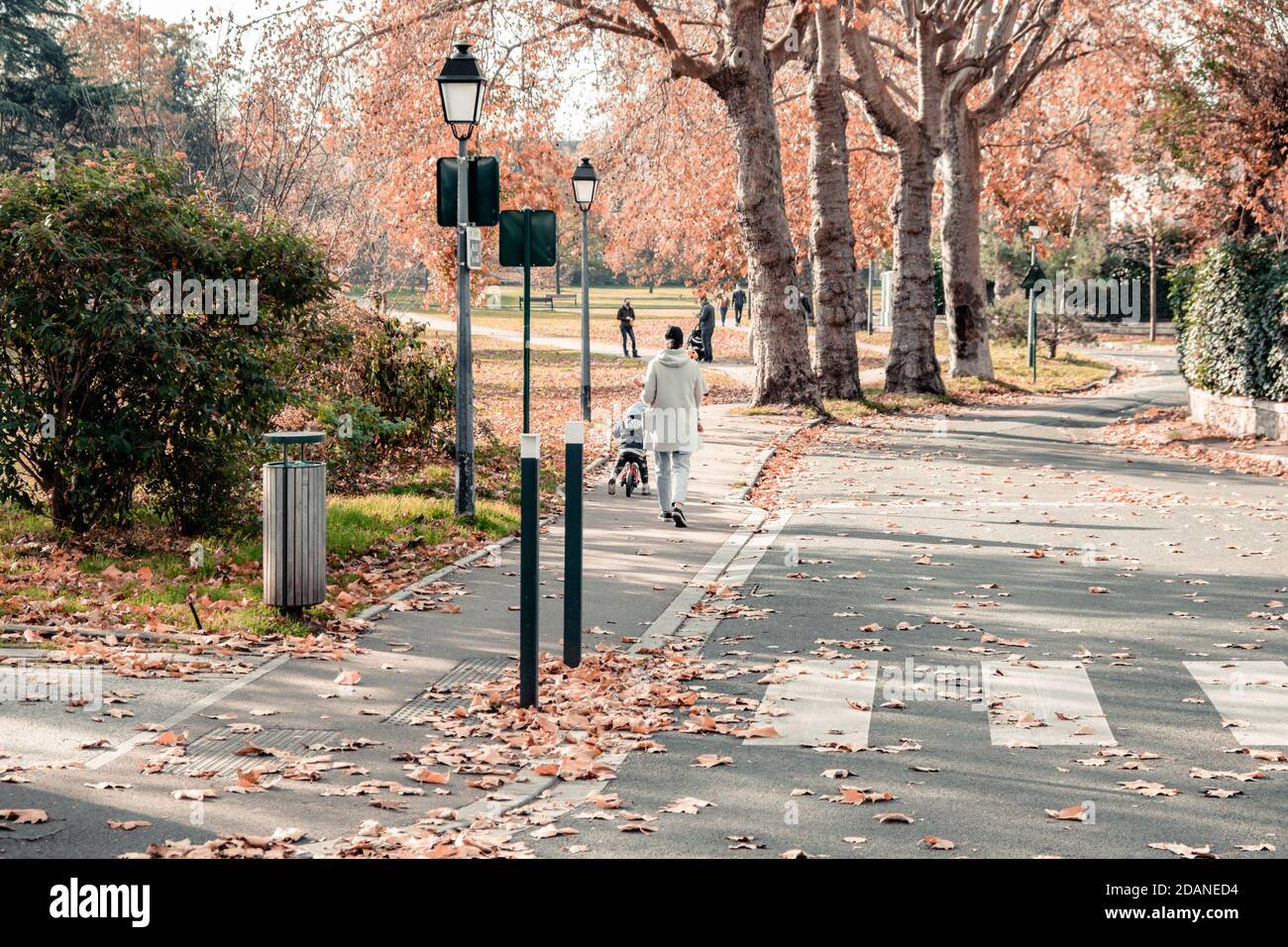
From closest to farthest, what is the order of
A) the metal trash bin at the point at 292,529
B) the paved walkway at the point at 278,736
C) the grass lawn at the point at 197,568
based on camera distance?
the paved walkway at the point at 278,736 → the metal trash bin at the point at 292,529 → the grass lawn at the point at 197,568

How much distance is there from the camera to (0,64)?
41.6 metres

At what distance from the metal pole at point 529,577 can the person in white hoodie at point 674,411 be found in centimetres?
676

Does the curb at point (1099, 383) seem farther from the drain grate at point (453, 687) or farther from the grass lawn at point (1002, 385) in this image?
the drain grate at point (453, 687)

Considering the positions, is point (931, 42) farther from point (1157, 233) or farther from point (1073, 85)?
point (1157, 233)

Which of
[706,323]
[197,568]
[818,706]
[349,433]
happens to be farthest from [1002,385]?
[818,706]

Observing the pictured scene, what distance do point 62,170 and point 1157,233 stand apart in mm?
49712

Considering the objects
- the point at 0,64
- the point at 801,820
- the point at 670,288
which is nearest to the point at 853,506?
the point at 801,820

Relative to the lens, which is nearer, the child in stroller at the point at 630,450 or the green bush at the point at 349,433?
the green bush at the point at 349,433

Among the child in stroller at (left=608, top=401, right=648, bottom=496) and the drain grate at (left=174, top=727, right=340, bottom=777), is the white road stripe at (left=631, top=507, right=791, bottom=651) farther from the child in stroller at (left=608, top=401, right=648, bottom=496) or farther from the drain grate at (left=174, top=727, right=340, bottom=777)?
the drain grate at (left=174, top=727, right=340, bottom=777)

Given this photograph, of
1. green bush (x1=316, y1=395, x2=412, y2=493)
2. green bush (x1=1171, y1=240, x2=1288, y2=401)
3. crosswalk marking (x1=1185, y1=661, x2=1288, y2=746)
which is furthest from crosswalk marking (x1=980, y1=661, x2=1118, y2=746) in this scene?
green bush (x1=1171, y1=240, x2=1288, y2=401)

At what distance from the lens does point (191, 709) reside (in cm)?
765

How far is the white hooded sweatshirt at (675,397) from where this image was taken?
14711mm

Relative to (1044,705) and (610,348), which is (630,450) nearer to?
(1044,705)

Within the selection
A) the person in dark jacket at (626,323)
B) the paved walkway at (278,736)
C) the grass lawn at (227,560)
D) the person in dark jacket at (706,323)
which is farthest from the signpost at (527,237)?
the person in dark jacket at (626,323)
